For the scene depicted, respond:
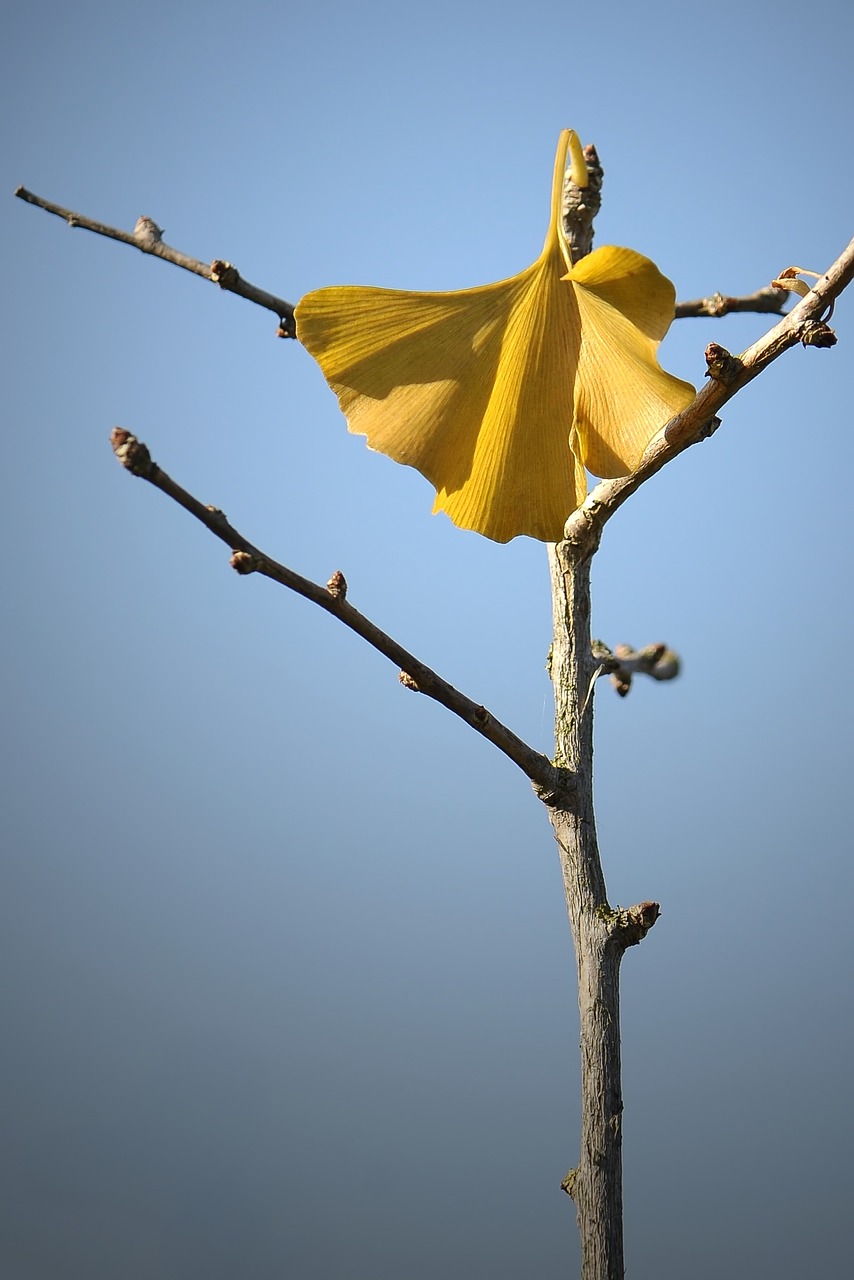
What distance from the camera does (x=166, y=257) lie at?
911 millimetres

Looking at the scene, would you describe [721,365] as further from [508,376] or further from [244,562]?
[244,562]

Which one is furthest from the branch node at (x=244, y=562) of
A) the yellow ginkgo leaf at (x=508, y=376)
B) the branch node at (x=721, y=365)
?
the branch node at (x=721, y=365)

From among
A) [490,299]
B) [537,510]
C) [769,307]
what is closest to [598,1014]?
[537,510]

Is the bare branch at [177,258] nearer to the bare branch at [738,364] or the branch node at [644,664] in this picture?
the bare branch at [738,364]


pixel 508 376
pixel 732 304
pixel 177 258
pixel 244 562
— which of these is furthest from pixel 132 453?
pixel 732 304

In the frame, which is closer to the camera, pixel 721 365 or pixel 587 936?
pixel 721 365

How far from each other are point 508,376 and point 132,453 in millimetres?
309

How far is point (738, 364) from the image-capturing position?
688mm

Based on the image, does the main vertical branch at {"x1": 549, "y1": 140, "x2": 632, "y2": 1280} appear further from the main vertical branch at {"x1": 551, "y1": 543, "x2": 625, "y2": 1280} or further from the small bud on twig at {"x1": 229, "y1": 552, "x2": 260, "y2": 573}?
the small bud on twig at {"x1": 229, "y1": 552, "x2": 260, "y2": 573}

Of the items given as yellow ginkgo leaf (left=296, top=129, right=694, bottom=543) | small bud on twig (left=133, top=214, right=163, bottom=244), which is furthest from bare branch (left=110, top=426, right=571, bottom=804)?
small bud on twig (left=133, top=214, right=163, bottom=244)

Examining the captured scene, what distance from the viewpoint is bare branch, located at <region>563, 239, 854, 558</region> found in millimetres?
658

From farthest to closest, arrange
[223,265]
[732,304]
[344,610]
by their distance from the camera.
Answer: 1. [732,304]
2. [223,265]
3. [344,610]

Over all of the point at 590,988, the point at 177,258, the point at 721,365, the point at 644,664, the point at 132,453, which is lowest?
the point at 590,988

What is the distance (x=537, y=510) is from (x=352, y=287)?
189mm
